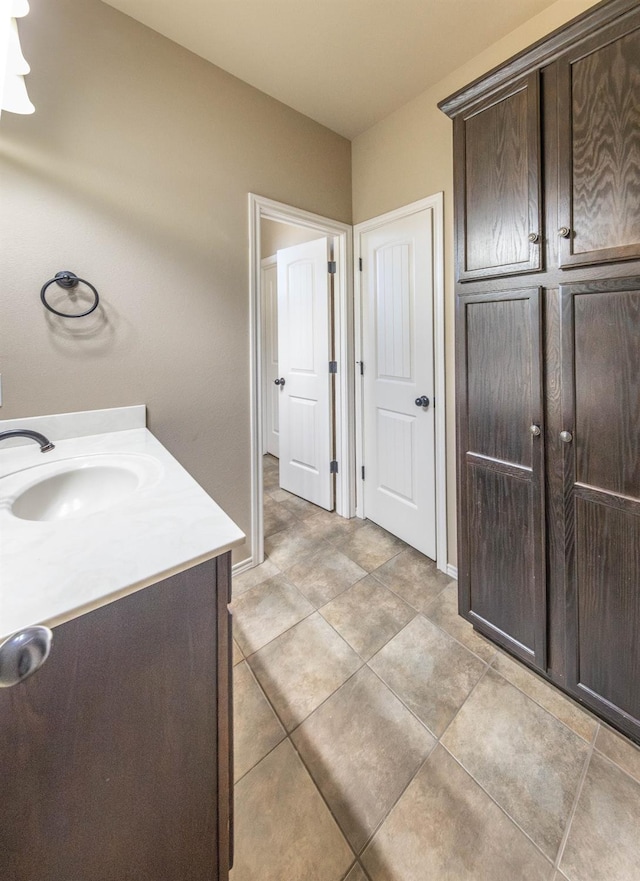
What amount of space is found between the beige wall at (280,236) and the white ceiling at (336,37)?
1.27 m

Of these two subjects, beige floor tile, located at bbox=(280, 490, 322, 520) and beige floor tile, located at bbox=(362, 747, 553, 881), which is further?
beige floor tile, located at bbox=(280, 490, 322, 520)

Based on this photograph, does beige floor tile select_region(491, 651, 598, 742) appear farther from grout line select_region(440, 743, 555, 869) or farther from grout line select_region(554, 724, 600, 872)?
grout line select_region(440, 743, 555, 869)

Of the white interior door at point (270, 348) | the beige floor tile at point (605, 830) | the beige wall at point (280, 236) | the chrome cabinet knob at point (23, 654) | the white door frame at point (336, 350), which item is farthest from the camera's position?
the white interior door at point (270, 348)

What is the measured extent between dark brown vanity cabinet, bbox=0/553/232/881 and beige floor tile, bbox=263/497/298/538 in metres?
1.86

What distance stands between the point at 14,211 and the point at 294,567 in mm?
2054

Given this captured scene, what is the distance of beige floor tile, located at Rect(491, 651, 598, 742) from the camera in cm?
127

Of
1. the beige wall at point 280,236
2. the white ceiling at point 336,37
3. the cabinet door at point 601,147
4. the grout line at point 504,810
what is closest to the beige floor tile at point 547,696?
the grout line at point 504,810

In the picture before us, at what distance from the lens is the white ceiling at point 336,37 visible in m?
1.56

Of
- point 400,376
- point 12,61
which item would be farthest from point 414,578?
point 12,61

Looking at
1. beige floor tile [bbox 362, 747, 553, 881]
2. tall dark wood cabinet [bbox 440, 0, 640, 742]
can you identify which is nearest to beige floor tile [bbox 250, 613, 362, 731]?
beige floor tile [bbox 362, 747, 553, 881]

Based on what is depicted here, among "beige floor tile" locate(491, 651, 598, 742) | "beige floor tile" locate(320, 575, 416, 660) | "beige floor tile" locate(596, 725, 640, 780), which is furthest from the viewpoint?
"beige floor tile" locate(320, 575, 416, 660)

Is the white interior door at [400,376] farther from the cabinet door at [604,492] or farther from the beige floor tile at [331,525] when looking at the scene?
the cabinet door at [604,492]

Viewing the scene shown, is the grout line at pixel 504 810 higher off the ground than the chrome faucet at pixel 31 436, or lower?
lower

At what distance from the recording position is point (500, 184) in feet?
4.48
